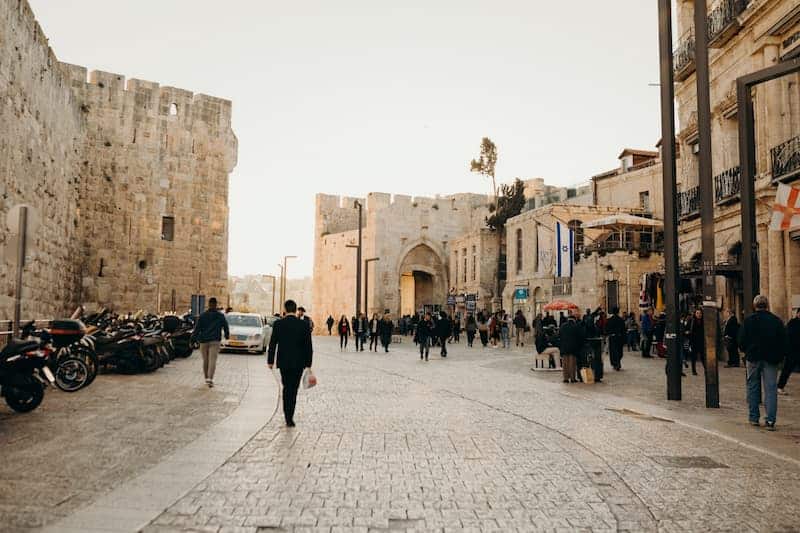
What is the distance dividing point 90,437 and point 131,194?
71.4ft

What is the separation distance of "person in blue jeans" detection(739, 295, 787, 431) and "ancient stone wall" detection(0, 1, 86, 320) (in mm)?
9754

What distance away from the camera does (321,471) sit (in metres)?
5.89

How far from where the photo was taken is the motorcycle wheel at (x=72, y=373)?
10977 mm

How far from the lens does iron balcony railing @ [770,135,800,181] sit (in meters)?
16.0

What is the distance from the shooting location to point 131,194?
89.0ft

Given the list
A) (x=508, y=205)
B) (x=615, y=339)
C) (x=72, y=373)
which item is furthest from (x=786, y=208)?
(x=508, y=205)

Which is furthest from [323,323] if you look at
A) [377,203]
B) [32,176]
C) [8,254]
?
[8,254]

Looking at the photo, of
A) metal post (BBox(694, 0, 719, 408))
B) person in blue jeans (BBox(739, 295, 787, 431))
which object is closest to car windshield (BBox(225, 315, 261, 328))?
metal post (BBox(694, 0, 719, 408))

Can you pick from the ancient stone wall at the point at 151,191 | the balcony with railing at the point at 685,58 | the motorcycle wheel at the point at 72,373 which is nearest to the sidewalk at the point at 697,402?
the motorcycle wheel at the point at 72,373

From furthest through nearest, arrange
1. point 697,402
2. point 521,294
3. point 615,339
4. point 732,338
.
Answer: point 521,294 → point 615,339 → point 732,338 → point 697,402

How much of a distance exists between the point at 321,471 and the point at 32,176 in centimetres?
1308

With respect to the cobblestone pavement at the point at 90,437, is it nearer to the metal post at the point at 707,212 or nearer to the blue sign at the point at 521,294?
the metal post at the point at 707,212

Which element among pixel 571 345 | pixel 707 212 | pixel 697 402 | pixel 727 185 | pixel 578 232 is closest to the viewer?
pixel 707 212

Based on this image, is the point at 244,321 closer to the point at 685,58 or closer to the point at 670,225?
the point at 670,225
